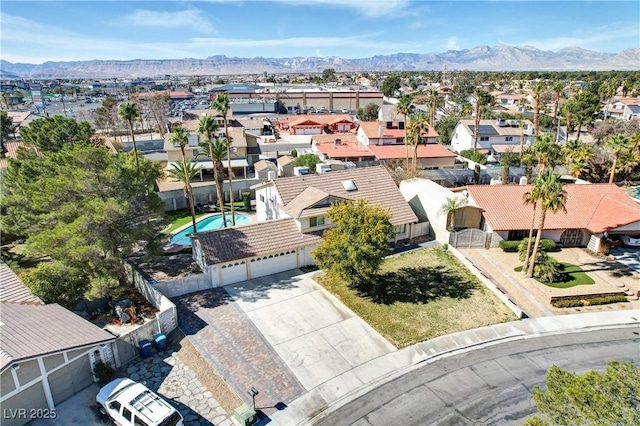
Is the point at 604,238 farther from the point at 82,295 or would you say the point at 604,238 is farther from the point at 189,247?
the point at 82,295

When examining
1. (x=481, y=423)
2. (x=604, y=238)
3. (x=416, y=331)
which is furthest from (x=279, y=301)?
(x=604, y=238)

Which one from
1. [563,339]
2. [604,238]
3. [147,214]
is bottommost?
[563,339]

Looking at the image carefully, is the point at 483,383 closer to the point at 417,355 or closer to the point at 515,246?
the point at 417,355

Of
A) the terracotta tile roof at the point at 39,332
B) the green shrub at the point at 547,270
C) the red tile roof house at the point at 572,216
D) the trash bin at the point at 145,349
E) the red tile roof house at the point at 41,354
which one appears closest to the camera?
the red tile roof house at the point at 41,354

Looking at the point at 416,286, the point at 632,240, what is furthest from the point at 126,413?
the point at 632,240

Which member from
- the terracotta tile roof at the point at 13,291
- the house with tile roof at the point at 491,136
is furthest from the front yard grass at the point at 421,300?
the house with tile roof at the point at 491,136

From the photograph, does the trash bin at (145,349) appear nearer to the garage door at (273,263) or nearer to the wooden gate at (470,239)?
the garage door at (273,263)
